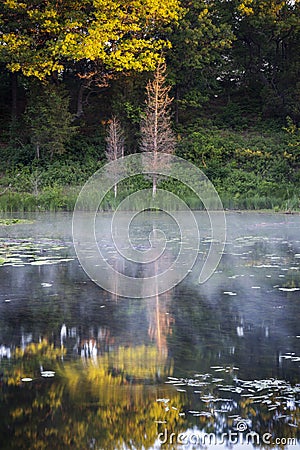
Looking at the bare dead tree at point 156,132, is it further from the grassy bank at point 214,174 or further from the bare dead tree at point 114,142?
the grassy bank at point 214,174

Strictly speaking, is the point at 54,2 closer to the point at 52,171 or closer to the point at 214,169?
the point at 52,171

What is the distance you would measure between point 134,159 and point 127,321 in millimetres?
14634

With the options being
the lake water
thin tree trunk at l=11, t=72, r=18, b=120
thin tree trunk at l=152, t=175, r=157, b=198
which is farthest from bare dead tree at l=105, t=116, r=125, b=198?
the lake water

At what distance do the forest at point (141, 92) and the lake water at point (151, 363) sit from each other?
10.3 m

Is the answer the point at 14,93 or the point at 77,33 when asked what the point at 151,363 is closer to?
the point at 77,33

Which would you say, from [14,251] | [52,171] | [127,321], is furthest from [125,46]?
[127,321]

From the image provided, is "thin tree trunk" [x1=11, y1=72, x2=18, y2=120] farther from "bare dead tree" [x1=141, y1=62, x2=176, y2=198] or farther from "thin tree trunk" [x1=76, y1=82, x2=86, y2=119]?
"bare dead tree" [x1=141, y1=62, x2=176, y2=198]

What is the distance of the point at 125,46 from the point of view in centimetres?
1927

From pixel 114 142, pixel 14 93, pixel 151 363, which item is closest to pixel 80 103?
pixel 14 93

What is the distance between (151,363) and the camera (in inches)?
151

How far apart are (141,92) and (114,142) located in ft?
10.8

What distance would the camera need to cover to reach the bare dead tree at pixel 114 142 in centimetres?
1833

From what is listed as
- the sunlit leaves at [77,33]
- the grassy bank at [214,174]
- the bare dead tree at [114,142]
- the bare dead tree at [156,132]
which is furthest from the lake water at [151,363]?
the sunlit leaves at [77,33]

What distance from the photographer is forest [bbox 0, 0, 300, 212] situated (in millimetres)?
18234
